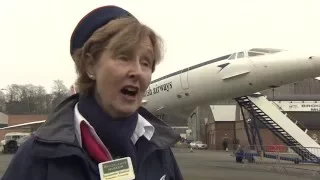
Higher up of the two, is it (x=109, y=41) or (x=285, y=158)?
(x=109, y=41)

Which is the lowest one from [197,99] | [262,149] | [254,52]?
[262,149]

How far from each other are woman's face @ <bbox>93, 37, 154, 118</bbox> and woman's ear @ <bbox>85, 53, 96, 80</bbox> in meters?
0.03

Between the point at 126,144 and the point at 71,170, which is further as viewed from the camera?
the point at 126,144

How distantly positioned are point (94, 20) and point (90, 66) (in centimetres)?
18

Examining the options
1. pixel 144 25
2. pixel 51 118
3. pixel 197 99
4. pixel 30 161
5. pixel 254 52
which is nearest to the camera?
pixel 30 161

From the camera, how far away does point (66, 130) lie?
59.8 inches

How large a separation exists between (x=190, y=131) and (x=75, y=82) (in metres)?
68.1

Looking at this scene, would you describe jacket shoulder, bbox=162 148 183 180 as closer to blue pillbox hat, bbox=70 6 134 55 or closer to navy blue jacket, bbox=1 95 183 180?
navy blue jacket, bbox=1 95 183 180

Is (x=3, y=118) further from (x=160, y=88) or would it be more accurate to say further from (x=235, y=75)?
(x=235, y=75)

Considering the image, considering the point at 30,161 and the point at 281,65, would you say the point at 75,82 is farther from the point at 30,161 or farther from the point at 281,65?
the point at 281,65

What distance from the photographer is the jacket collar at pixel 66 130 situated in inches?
57.5

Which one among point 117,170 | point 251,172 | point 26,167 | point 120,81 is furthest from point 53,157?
point 251,172

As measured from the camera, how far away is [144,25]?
176 centimetres

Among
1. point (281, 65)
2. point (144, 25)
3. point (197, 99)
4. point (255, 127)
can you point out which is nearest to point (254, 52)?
point (281, 65)
